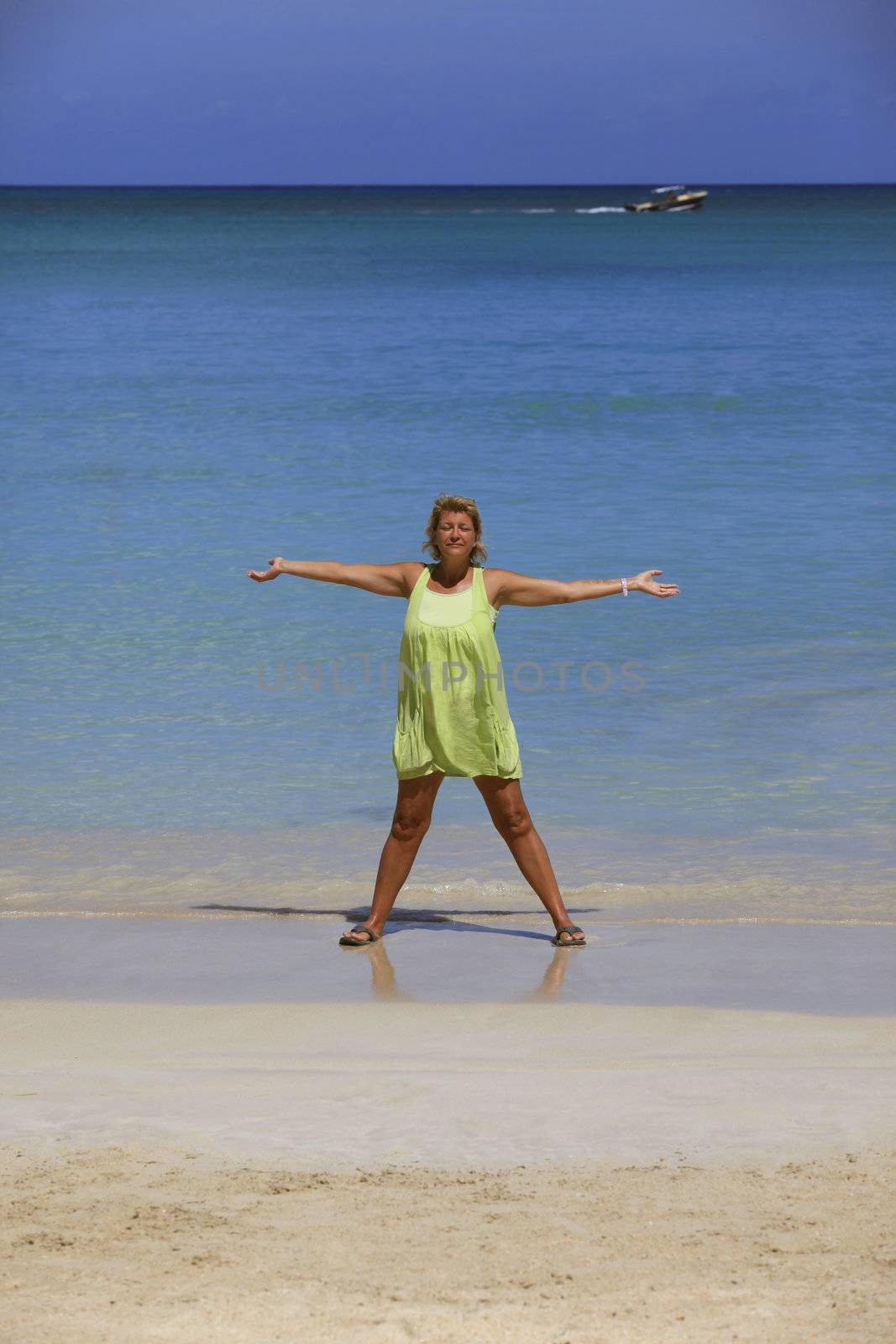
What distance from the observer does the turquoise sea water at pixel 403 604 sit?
22.0 feet

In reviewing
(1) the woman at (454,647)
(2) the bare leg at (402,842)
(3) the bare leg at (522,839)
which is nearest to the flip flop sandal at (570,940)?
(3) the bare leg at (522,839)

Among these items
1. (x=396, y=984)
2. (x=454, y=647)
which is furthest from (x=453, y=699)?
(x=396, y=984)

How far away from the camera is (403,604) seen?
1170 centimetres

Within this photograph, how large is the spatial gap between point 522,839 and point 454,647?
688 mm

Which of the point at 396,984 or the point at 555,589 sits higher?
the point at 555,589

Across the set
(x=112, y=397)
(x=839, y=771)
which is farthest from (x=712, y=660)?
(x=112, y=397)

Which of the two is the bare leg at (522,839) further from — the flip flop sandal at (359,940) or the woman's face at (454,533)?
the woman's face at (454,533)

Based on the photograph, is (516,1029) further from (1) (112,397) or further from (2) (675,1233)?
(1) (112,397)

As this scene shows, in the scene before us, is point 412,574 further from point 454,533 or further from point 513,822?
point 513,822

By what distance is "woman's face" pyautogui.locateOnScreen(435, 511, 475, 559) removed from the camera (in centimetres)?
499

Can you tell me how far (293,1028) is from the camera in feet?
14.9

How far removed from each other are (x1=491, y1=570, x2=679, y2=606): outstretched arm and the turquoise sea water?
4.38 ft

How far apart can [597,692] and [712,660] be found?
1.19 metres

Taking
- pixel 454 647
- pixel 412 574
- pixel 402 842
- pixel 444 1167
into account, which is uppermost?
pixel 412 574
